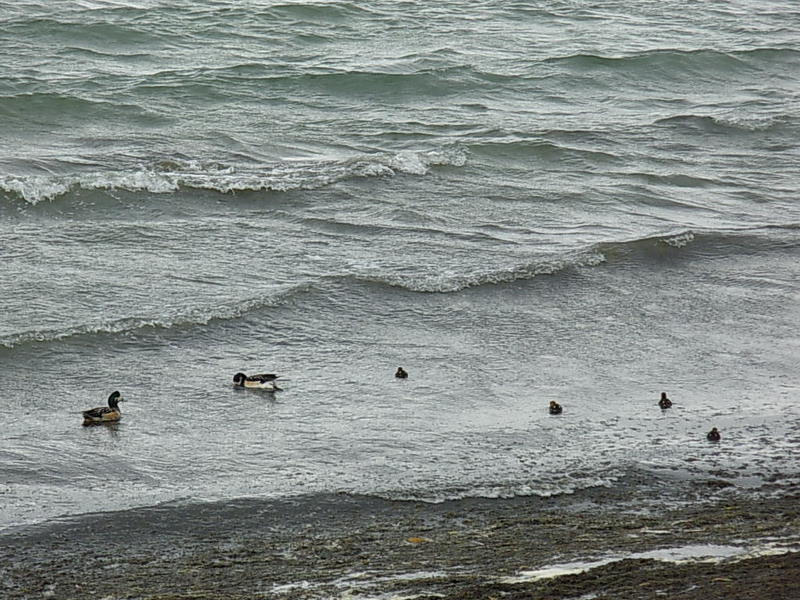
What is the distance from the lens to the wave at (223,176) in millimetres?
16656

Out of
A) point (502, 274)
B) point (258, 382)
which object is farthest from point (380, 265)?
point (258, 382)

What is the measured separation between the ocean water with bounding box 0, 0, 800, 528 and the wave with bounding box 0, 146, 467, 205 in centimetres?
6

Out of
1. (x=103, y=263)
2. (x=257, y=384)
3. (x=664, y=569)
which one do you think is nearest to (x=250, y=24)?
(x=103, y=263)

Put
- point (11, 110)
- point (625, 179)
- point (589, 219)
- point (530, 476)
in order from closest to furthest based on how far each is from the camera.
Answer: point (530, 476) → point (589, 219) → point (625, 179) → point (11, 110)

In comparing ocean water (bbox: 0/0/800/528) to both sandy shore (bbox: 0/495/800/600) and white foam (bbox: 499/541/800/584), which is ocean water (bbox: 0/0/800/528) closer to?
sandy shore (bbox: 0/495/800/600)

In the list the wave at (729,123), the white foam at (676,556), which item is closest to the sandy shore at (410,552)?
the white foam at (676,556)

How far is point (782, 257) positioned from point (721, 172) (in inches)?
183

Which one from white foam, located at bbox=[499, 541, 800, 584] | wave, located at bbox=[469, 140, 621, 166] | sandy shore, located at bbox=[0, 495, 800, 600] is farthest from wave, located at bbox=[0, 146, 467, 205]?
white foam, located at bbox=[499, 541, 800, 584]

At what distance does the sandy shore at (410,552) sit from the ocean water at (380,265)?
1.25 feet

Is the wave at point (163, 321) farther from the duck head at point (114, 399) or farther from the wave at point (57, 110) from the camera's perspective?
the wave at point (57, 110)

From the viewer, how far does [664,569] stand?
6.84m

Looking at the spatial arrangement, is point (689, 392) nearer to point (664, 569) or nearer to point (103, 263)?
point (664, 569)

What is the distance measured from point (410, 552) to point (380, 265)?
23.1ft

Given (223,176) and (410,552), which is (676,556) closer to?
(410,552)
